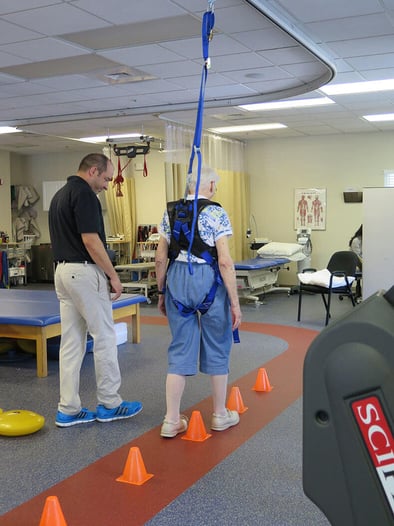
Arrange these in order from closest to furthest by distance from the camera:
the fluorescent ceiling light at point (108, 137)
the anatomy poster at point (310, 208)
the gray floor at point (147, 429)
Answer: the gray floor at point (147, 429), the fluorescent ceiling light at point (108, 137), the anatomy poster at point (310, 208)

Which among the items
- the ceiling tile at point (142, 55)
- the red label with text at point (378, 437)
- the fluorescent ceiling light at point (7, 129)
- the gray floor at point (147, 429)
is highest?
the fluorescent ceiling light at point (7, 129)

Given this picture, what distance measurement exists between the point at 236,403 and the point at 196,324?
746 mm

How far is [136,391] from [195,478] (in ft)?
4.57

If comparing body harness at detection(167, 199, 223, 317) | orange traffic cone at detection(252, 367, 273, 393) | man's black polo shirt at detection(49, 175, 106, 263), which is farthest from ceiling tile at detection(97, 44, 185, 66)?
orange traffic cone at detection(252, 367, 273, 393)

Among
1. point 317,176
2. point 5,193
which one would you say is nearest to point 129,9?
point 317,176

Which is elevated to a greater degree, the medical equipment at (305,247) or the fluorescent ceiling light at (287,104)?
the fluorescent ceiling light at (287,104)

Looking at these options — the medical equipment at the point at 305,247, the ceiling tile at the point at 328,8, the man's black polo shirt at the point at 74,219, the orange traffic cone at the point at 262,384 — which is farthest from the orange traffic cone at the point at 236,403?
the medical equipment at the point at 305,247

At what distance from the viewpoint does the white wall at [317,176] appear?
9008 mm

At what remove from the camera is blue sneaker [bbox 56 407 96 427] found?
329 centimetres

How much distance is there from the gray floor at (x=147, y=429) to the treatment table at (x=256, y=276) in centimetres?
285

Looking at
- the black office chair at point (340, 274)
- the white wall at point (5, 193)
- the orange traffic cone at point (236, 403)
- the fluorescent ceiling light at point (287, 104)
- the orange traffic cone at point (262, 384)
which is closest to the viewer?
the orange traffic cone at point (236, 403)

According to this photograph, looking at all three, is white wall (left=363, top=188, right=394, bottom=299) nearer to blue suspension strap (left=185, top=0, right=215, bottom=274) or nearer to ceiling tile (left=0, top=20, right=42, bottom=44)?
ceiling tile (left=0, top=20, right=42, bottom=44)

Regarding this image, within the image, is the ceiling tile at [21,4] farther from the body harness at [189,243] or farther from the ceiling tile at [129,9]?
the body harness at [189,243]

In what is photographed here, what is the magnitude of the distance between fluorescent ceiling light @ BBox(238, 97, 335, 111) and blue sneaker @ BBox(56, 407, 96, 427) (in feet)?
14.2
